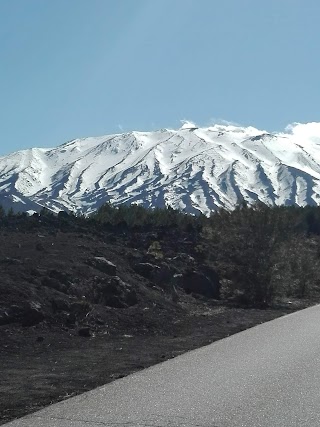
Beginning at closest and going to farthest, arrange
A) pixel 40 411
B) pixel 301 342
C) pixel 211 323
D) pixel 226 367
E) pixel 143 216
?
pixel 40 411 → pixel 226 367 → pixel 301 342 → pixel 211 323 → pixel 143 216

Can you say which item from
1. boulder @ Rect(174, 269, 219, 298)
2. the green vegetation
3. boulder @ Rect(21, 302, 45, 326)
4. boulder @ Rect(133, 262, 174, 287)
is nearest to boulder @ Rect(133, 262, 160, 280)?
boulder @ Rect(133, 262, 174, 287)

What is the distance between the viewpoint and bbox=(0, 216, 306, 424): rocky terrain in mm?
9742

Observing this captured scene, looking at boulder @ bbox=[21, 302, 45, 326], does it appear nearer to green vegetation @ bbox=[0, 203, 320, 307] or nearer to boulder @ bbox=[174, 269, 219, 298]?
boulder @ bbox=[174, 269, 219, 298]

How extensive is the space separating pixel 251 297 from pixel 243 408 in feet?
59.8

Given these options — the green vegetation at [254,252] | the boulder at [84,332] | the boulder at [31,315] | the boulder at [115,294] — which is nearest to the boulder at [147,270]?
the green vegetation at [254,252]

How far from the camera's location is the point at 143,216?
220 feet

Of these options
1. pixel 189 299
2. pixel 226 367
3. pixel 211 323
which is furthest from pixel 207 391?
pixel 189 299

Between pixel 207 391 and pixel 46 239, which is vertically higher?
pixel 46 239

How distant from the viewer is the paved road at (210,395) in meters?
6.93

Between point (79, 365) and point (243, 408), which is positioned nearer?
point (243, 408)

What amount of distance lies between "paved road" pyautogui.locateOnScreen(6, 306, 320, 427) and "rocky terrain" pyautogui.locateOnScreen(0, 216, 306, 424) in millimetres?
510

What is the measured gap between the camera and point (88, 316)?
51.0 ft

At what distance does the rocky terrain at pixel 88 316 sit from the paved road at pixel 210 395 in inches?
20.1

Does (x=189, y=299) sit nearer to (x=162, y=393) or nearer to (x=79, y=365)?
(x=79, y=365)
